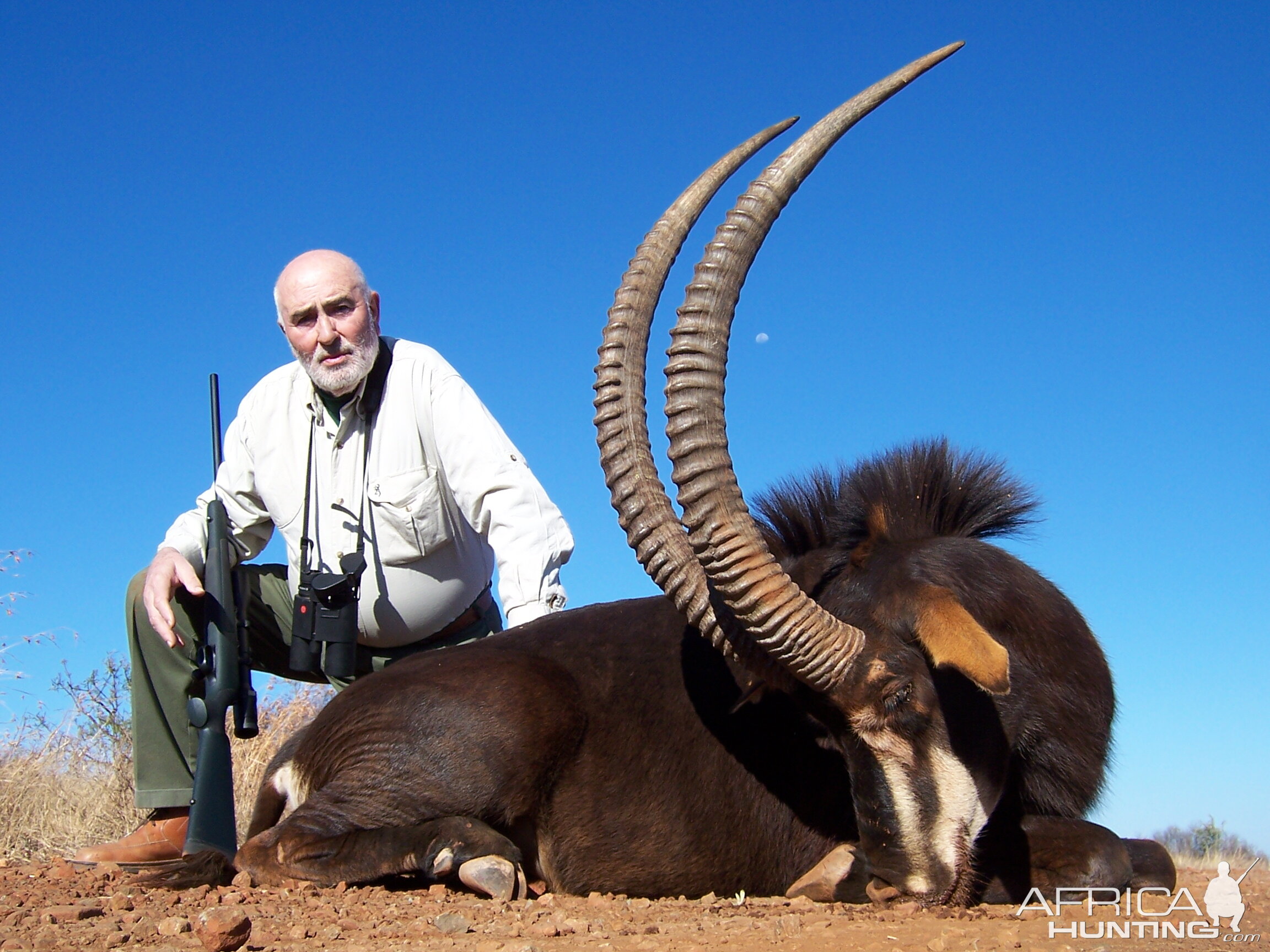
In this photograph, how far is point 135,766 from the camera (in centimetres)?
522

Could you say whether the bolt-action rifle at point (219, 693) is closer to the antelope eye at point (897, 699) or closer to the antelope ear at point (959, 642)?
the antelope eye at point (897, 699)

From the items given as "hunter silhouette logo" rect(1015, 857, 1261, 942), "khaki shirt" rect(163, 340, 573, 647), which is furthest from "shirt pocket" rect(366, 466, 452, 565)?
"hunter silhouette logo" rect(1015, 857, 1261, 942)

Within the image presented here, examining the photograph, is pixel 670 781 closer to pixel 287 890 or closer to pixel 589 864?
pixel 589 864

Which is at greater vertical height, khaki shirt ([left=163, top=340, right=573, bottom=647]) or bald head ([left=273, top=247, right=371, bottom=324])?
bald head ([left=273, top=247, right=371, bottom=324])

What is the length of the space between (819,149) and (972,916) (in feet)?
7.94

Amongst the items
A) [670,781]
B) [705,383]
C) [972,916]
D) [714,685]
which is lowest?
[972,916]

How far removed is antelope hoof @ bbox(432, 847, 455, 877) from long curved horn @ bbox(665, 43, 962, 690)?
123 centimetres

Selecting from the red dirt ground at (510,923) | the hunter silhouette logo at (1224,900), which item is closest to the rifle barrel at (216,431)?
the red dirt ground at (510,923)

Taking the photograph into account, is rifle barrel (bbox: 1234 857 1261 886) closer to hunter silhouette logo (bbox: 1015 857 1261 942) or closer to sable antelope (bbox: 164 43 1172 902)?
hunter silhouette logo (bbox: 1015 857 1261 942)

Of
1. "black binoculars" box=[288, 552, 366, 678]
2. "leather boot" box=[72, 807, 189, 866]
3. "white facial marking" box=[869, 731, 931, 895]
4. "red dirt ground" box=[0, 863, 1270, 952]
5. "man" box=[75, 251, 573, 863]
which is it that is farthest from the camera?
"black binoculars" box=[288, 552, 366, 678]

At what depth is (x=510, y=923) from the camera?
3389 mm

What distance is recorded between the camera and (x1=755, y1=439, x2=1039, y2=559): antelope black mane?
470 centimetres

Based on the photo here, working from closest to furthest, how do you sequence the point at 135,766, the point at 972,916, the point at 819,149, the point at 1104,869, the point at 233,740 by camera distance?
the point at 972,916
the point at 819,149
the point at 1104,869
the point at 135,766
the point at 233,740

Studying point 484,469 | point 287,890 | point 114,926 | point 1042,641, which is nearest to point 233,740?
point 484,469
